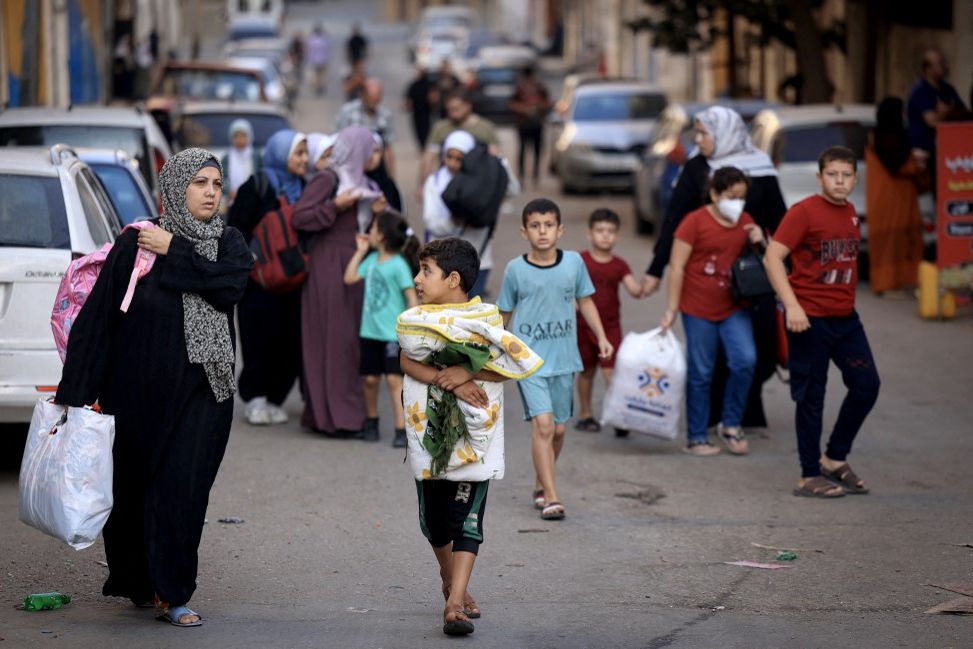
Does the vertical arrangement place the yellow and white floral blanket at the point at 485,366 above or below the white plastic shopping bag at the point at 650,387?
above

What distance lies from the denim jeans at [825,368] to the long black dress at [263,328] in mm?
3517

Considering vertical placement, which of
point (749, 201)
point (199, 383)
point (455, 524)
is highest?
point (749, 201)

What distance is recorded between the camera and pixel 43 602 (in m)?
6.46

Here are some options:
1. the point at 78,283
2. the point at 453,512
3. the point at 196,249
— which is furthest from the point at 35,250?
the point at 453,512

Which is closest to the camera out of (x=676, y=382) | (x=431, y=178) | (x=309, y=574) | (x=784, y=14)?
(x=309, y=574)

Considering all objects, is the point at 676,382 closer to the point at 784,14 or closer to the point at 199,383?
the point at 199,383

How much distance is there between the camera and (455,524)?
19.9 ft

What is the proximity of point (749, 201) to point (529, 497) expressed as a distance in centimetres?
246

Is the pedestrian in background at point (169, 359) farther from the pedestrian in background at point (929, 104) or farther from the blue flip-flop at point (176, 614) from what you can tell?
the pedestrian in background at point (929, 104)

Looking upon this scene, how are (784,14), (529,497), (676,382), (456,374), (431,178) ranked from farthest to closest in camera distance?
(784,14)
(431,178)
(676,382)
(529,497)
(456,374)

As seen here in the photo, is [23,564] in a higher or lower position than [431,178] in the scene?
lower

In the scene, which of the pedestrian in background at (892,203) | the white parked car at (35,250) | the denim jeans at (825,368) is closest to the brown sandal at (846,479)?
the denim jeans at (825,368)

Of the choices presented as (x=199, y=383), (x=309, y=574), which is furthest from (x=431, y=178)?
(x=199, y=383)

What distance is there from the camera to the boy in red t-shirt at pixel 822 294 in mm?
8359
